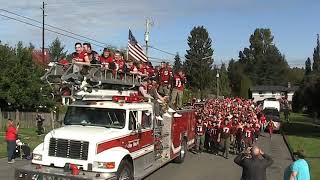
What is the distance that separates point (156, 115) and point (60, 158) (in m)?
4.45

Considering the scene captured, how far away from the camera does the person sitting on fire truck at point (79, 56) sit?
45.1ft

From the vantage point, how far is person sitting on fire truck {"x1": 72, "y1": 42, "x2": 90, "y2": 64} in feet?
45.1

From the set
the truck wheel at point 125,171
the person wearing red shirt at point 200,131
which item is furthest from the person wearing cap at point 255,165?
the person wearing red shirt at point 200,131

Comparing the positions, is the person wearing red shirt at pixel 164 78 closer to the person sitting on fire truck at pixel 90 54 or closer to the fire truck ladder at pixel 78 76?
the person sitting on fire truck at pixel 90 54

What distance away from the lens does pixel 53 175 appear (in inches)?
463

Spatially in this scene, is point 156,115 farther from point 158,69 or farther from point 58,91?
point 158,69

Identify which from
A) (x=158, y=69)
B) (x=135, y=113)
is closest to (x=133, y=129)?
(x=135, y=113)

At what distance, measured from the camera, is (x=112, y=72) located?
578 inches

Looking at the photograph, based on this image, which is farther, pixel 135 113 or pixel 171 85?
pixel 171 85

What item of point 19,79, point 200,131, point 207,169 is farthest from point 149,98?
point 19,79

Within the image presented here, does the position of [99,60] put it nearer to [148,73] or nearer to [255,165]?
[148,73]

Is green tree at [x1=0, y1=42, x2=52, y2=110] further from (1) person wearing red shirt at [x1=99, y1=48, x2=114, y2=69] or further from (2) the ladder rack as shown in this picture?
(2) the ladder rack

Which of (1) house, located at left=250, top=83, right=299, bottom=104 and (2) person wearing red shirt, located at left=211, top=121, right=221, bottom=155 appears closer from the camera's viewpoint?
(2) person wearing red shirt, located at left=211, top=121, right=221, bottom=155

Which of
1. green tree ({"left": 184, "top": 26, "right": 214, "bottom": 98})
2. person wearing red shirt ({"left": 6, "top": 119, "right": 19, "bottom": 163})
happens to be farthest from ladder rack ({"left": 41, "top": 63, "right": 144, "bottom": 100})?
→ green tree ({"left": 184, "top": 26, "right": 214, "bottom": 98})
